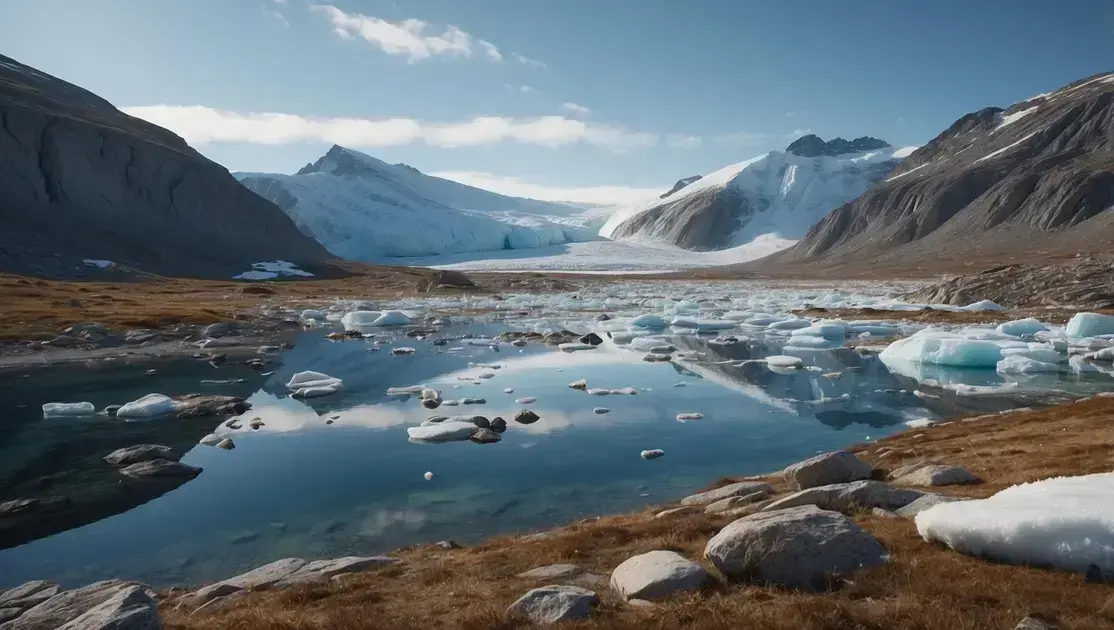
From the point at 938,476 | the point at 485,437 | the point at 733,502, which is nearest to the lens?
the point at 733,502

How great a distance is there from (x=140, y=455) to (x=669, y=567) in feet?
46.6

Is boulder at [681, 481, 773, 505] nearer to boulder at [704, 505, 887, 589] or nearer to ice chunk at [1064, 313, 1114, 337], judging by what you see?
boulder at [704, 505, 887, 589]

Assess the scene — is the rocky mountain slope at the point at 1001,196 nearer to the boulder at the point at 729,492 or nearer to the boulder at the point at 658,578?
the boulder at the point at 729,492

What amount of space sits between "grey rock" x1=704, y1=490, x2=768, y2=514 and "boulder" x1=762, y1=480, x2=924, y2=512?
0.85m

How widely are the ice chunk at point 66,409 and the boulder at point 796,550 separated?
A: 21.5m

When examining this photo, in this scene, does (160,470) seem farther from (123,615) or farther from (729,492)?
(729,492)

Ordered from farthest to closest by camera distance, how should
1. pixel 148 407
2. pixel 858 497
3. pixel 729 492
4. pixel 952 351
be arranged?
pixel 952 351
pixel 148 407
pixel 729 492
pixel 858 497

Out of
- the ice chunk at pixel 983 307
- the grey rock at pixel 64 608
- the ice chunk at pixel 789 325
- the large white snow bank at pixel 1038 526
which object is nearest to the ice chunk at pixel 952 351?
the ice chunk at pixel 789 325

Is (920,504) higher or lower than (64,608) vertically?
higher

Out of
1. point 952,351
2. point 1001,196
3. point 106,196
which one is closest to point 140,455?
point 952,351

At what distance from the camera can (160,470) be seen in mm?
14969

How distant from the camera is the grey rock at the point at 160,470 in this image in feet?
48.9

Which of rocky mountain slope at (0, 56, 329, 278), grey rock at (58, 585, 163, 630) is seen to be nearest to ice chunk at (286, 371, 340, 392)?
grey rock at (58, 585, 163, 630)

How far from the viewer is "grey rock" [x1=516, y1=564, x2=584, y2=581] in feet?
24.0
